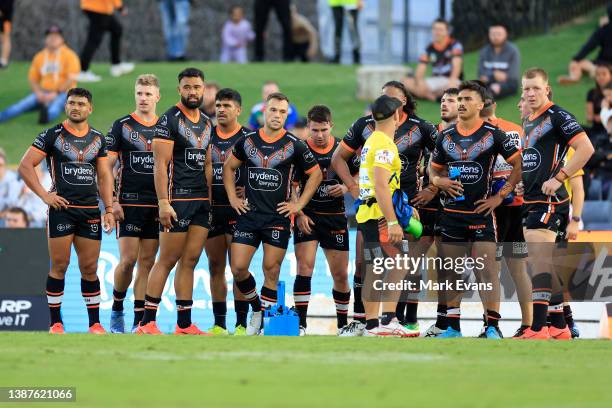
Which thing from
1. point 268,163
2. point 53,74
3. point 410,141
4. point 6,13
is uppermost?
point 6,13

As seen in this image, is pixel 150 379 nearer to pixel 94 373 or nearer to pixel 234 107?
pixel 94 373

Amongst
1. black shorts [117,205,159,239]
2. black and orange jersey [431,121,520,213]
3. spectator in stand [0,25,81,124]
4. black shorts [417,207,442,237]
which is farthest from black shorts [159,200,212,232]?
spectator in stand [0,25,81,124]

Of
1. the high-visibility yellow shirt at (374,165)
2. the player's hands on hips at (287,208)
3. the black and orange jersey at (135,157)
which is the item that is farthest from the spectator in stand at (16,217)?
the high-visibility yellow shirt at (374,165)

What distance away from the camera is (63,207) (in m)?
12.9

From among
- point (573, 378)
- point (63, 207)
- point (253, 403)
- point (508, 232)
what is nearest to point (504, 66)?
point (508, 232)

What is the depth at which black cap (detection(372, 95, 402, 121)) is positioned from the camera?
39.4 feet

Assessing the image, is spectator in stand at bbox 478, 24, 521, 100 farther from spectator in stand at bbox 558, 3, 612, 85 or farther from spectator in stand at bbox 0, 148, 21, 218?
spectator in stand at bbox 0, 148, 21, 218

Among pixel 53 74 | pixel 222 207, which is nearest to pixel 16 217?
pixel 53 74

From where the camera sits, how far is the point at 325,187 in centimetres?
1362

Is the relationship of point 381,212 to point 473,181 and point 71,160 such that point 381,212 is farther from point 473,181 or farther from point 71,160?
point 71,160

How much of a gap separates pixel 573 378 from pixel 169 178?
17.6ft

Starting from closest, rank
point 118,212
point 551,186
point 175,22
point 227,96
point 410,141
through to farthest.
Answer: point 551,186
point 410,141
point 227,96
point 118,212
point 175,22

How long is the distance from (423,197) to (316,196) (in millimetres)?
1246

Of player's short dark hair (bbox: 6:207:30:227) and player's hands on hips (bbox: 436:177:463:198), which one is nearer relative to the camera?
player's hands on hips (bbox: 436:177:463:198)
